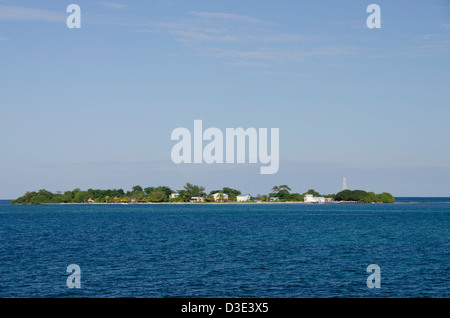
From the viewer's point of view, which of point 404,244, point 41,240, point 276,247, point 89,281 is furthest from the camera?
point 41,240

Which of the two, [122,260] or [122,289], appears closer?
[122,289]

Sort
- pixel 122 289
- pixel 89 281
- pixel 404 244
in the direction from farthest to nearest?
pixel 404 244 → pixel 89 281 → pixel 122 289

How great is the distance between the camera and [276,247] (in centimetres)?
8288

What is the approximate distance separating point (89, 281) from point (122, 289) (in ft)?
21.1

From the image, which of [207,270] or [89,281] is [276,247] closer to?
[207,270]

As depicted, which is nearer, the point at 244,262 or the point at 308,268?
the point at 308,268
